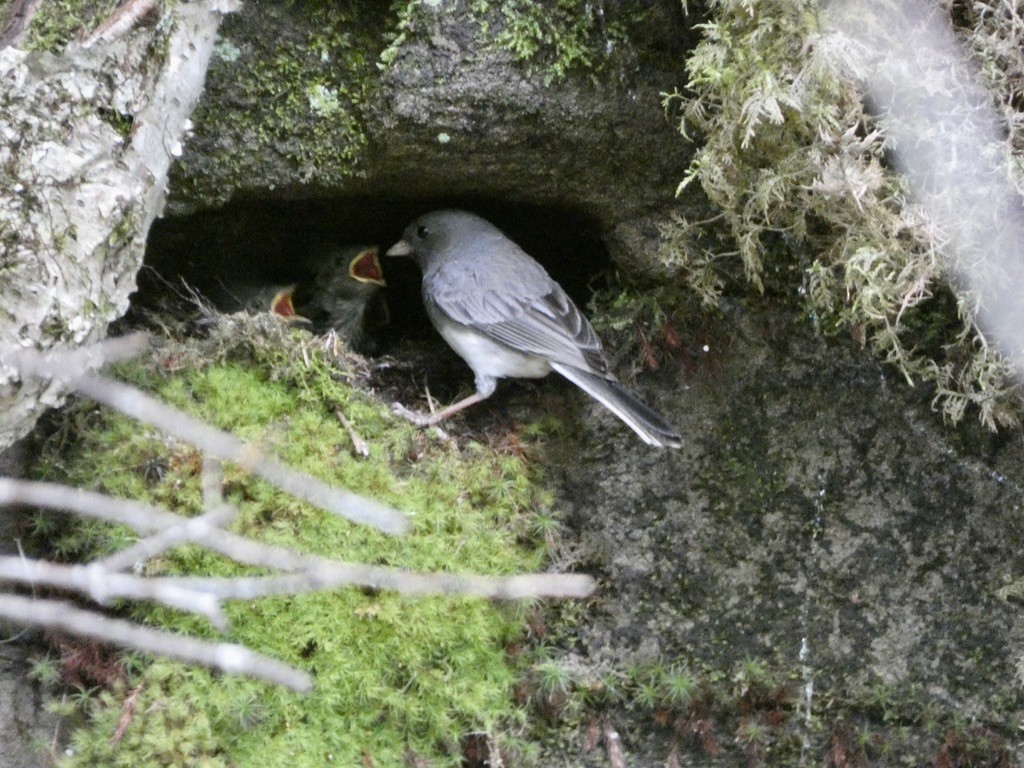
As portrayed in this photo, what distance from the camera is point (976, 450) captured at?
3637mm

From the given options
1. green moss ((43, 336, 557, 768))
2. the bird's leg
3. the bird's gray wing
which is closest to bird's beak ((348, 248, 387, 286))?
the bird's gray wing

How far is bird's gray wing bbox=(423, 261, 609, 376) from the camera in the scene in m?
3.96

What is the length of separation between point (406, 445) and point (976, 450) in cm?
173

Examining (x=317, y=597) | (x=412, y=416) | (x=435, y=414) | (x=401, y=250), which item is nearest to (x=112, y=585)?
(x=317, y=597)

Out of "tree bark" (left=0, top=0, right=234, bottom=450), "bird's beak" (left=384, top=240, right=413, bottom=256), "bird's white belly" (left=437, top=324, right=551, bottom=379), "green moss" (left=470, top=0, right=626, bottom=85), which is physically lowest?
"bird's beak" (left=384, top=240, right=413, bottom=256)

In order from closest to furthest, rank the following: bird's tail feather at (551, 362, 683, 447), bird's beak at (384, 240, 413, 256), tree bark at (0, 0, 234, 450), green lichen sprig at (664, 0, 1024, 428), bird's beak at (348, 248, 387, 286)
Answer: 1. tree bark at (0, 0, 234, 450)
2. green lichen sprig at (664, 0, 1024, 428)
3. bird's tail feather at (551, 362, 683, 447)
4. bird's beak at (384, 240, 413, 256)
5. bird's beak at (348, 248, 387, 286)

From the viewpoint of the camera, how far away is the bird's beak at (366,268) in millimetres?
5016

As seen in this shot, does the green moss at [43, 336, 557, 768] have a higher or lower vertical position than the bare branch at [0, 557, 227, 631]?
lower

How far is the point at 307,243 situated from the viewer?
16.5 ft

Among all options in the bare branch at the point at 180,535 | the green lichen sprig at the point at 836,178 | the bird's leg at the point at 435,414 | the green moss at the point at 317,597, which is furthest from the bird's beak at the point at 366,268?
the bare branch at the point at 180,535

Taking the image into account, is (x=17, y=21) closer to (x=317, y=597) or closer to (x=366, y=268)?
(x=317, y=597)

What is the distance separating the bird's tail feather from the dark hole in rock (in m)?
0.54

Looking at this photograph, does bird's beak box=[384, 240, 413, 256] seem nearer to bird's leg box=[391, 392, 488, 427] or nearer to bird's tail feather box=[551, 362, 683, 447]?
bird's leg box=[391, 392, 488, 427]

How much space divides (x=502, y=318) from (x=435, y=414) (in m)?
0.41
